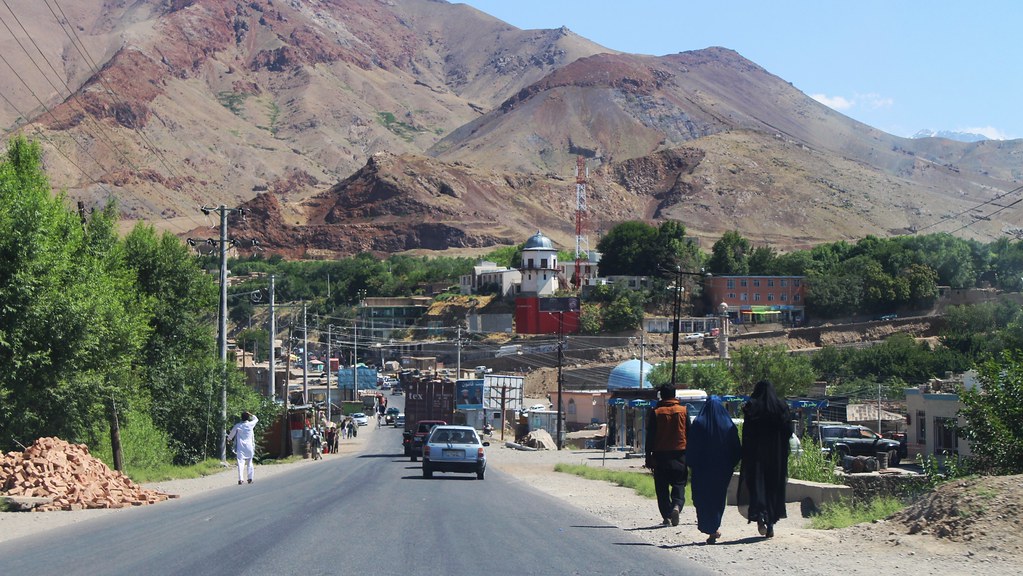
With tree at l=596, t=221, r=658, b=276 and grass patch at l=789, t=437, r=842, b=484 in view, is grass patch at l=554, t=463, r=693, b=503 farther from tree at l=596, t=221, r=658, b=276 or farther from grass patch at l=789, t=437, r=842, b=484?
tree at l=596, t=221, r=658, b=276

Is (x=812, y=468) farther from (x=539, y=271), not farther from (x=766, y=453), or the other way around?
(x=539, y=271)

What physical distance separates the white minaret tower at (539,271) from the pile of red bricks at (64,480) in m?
109

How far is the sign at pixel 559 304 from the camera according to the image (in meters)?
117

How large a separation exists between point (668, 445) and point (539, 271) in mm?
116243

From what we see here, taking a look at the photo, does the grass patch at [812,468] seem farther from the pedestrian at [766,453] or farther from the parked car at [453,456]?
the parked car at [453,456]

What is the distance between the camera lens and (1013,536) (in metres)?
11.4

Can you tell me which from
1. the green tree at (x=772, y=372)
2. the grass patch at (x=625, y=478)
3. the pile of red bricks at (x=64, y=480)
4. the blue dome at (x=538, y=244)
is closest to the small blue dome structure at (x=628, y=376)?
the green tree at (x=772, y=372)

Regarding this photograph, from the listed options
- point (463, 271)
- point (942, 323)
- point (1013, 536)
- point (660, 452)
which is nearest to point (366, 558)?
point (660, 452)

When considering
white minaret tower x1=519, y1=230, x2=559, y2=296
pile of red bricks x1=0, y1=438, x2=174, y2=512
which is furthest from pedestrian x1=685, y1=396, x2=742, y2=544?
Result: white minaret tower x1=519, y1=230, x2=559, y2=296

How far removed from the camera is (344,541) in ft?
40.8

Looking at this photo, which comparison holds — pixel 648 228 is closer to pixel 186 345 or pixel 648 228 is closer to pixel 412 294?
pixel 412 294

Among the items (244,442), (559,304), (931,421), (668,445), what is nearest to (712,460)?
(668,445)

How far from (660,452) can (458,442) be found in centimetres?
1365

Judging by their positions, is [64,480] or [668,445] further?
[64,480]
